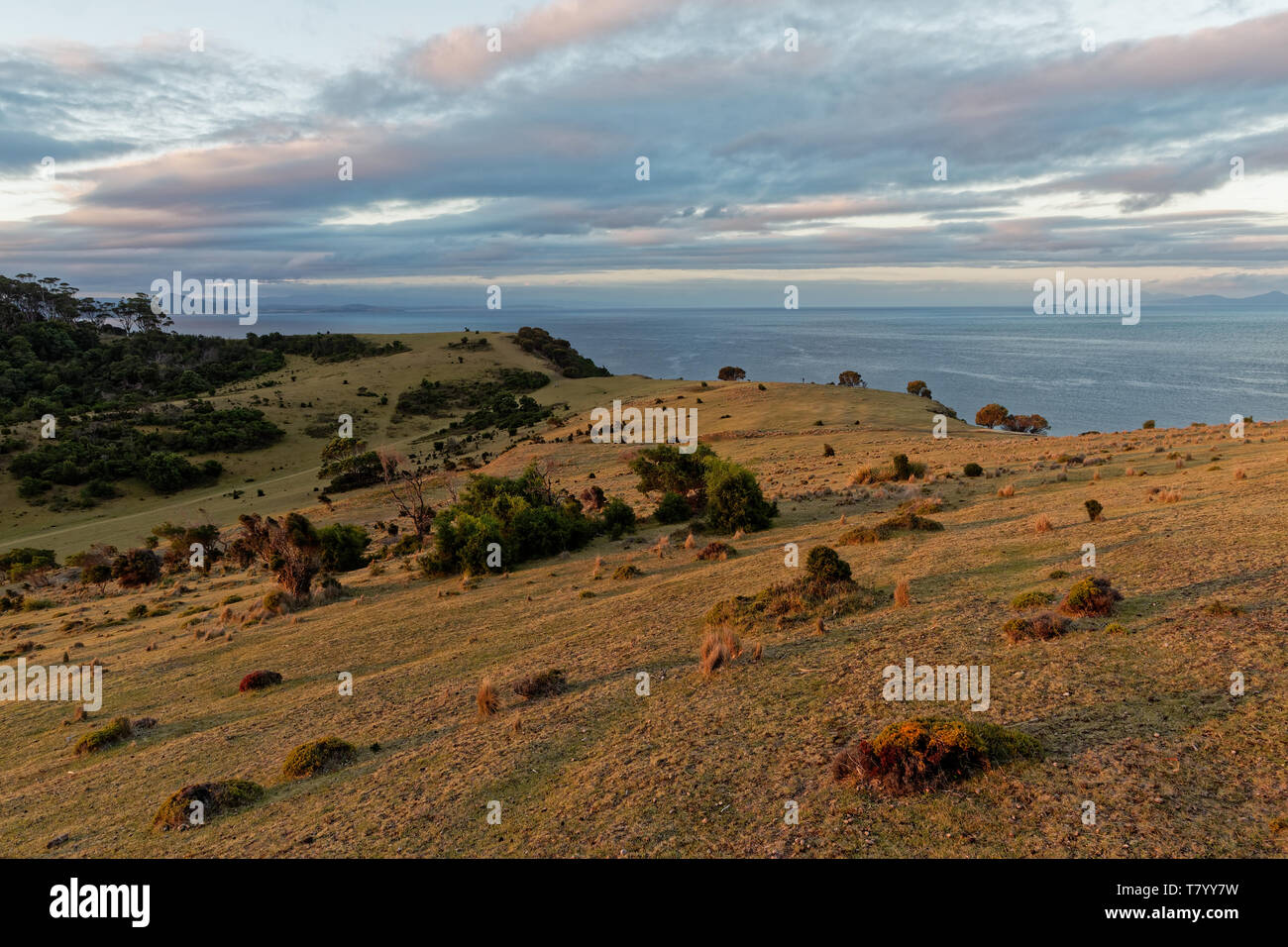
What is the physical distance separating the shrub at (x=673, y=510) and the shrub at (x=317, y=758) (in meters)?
23.8

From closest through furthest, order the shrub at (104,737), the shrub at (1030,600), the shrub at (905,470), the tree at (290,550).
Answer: the shrub at (1030,600), the shrub at (104,737), the tree at (290,550), the shrub at (905,470)

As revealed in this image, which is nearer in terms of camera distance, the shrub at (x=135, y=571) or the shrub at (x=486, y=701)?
the shrub at (x=486, y=701)

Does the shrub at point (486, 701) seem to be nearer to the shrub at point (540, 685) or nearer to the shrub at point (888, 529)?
the shrub at point (540, 685)

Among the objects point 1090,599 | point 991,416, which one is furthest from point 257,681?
point 991,416

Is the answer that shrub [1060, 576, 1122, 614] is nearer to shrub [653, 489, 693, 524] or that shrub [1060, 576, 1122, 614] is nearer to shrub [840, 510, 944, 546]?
shrub [840, 510, 944, 546]

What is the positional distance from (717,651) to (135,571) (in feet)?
139

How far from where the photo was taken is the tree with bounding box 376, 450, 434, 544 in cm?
3875

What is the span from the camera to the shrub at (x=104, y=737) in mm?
15334

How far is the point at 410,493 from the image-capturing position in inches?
1913

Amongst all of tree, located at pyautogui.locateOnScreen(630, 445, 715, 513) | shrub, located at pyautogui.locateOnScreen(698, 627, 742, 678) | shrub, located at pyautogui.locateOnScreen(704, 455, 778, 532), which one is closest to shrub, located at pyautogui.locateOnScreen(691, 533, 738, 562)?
shrub, located at pyautogui.locateOnScreen(704, 455, 778, 532)

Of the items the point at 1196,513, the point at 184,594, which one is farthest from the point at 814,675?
the point at 184,594

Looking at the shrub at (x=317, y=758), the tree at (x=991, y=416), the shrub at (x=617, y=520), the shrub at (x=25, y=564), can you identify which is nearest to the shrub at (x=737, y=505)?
the shrub at (x=617, y=520)

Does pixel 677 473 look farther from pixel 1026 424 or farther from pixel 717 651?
pixel 1026 424

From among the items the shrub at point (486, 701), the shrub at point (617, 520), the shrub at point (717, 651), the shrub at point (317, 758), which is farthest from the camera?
the shrub at point (617, 520)
